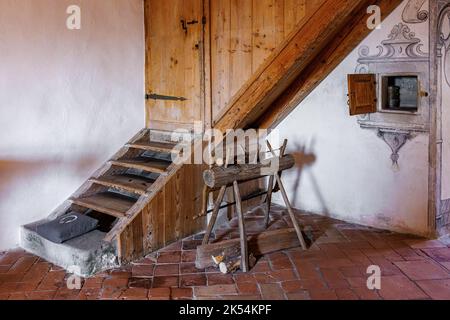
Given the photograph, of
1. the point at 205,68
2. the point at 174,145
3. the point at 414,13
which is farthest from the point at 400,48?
the point at 174,145

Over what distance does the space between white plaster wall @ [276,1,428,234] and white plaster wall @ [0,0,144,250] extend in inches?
70.3

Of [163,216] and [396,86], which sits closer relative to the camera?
[163,216]

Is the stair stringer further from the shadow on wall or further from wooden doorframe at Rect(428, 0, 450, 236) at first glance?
wooden doorframe at Rect(428, 0, 450, 236)

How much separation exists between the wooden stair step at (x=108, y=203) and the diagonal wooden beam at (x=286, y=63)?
1.09m

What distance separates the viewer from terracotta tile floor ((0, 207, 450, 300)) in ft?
11.2

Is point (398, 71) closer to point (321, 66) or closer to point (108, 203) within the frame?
point (321, 66)

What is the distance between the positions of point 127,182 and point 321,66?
2119mm

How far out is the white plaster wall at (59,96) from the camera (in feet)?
13.7

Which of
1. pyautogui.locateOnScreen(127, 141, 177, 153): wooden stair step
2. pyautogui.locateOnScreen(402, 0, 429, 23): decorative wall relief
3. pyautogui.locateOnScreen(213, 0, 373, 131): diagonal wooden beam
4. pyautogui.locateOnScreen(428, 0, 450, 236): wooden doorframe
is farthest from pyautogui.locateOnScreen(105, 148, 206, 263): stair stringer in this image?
pyautogui.locateOnScreen(402, 0, 429, 23): decorative wall relief

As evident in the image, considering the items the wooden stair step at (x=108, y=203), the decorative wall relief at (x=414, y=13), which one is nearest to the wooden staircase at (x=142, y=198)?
the wooden stair step at (x=108, y=203)

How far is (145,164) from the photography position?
466cm

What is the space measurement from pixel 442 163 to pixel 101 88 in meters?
3.23

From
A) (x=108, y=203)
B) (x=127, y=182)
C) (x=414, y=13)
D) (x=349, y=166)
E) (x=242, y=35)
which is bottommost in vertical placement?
(x=108, y=203)

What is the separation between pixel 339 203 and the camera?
16.3 ft
